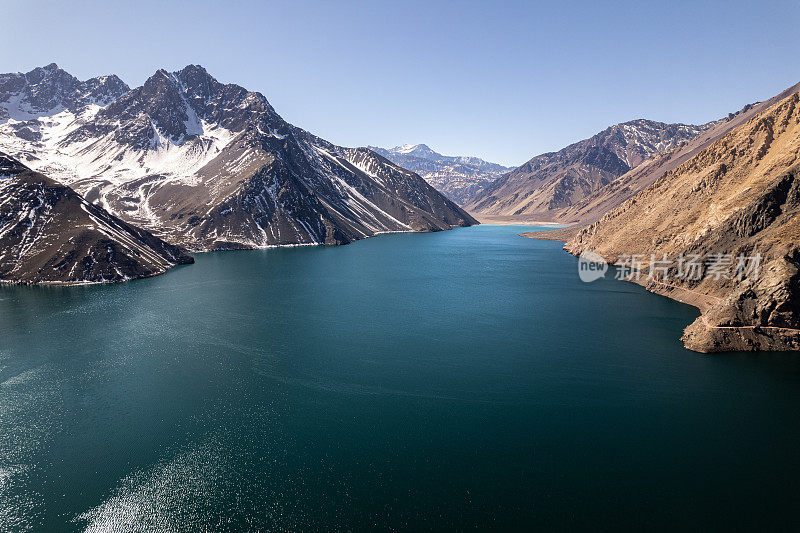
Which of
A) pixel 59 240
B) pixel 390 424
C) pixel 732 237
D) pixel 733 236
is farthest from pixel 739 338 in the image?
pixel 59 240

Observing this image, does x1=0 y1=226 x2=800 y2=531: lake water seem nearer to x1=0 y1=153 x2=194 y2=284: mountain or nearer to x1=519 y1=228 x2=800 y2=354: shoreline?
x1=519 y1=228 x2=800 y2=354: shoreline

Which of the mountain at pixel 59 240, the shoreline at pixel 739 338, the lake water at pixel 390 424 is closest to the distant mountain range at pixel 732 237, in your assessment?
the shoreline at pixel 739 338

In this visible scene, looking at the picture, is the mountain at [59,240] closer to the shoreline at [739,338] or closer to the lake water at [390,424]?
the lake water at [390,424]

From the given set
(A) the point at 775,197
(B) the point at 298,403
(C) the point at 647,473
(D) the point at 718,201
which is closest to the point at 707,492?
(C) the point at 647,473

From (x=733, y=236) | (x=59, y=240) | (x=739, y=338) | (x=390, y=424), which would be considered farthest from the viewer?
(x=59, y=240)

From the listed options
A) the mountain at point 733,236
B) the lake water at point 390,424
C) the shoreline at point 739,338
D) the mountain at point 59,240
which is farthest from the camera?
the mountain at point 59,240

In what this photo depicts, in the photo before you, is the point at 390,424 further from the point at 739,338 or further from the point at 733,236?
the point at 733,236
